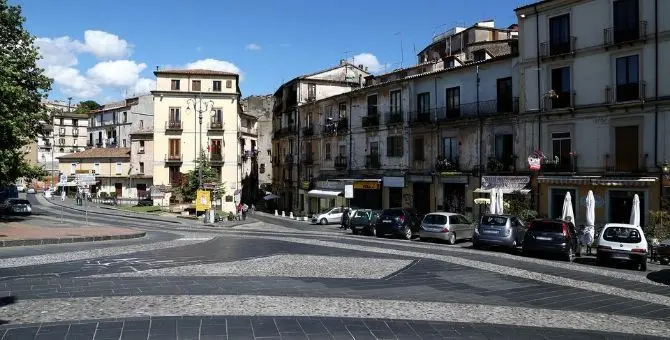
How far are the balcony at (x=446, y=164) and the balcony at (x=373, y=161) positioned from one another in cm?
704

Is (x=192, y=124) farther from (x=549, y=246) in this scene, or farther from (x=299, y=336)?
(x=299, y=336)

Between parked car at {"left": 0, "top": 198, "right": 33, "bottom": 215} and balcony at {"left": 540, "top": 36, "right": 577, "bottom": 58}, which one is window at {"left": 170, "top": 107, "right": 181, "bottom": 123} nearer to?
parked car at {"left": 0, "top": 198, "right": 33, "bottom": 215}

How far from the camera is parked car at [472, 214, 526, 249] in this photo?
23.8m

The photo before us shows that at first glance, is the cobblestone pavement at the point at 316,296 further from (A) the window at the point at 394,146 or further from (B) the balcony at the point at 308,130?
(B) the balcony at the point at 308,130

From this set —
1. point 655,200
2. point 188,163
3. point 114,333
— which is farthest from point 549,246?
point 188,163

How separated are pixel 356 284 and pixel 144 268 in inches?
245

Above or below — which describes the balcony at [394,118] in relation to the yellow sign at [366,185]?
above

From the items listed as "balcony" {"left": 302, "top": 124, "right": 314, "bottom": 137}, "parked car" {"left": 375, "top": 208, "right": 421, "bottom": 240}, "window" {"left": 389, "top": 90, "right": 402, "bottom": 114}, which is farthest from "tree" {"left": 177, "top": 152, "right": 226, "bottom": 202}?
"parked car" {"left": 375, "top": 208, "right": 421, "bottom": 240}

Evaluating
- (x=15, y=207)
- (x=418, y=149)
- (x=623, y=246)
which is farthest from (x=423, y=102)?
(x=15, y=207)

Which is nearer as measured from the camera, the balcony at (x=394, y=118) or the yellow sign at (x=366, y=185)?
the balcony at (x=394, y=118)

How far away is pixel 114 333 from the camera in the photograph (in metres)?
8.45

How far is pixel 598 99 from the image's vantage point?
30.0m

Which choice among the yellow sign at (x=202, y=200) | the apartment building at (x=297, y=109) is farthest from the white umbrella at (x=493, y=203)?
the apartment building at (x=297, y=109)

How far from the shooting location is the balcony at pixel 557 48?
3117 cm
